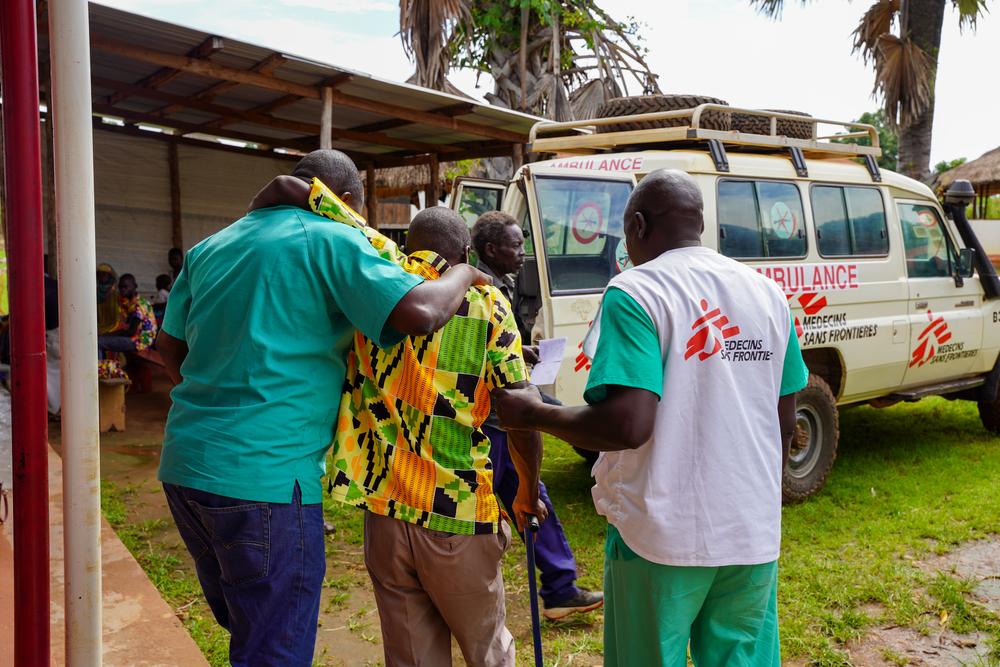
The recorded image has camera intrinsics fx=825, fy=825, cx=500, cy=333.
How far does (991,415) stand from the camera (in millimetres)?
7320

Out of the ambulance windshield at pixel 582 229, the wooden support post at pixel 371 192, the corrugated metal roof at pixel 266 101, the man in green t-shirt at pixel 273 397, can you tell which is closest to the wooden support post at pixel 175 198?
the corrugated metal roof at pixel 266 101

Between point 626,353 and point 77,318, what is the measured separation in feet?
3.88

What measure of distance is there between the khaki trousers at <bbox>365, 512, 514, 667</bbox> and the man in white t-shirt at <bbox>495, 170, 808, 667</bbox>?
1.21 feet

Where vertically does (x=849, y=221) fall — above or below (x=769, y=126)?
below

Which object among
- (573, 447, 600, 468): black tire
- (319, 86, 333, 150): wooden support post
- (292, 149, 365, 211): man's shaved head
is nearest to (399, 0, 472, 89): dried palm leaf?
(319, 86, 333, 150): wooden support post

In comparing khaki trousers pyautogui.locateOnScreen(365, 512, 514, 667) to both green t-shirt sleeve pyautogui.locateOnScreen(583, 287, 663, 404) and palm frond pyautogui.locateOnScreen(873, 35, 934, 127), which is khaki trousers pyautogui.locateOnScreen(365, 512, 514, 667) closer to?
green t-shirt sleeve pyautogui.locateOnScreen(583, 287, 663, 404)

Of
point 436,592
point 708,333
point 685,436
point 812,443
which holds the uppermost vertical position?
point 708,333

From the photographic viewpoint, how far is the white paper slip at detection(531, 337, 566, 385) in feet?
9.02

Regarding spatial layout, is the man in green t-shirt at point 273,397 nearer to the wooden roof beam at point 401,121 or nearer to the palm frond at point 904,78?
the wooden roof beam at point 401,121

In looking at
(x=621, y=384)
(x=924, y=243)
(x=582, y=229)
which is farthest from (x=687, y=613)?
(x=924, y=243)

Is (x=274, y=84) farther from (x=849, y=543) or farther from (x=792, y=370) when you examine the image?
(x=792, y=370)

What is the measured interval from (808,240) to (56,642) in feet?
15.5

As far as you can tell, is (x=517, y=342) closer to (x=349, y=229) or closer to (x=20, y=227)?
(x=349, y=229)

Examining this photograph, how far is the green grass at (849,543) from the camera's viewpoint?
372cm
